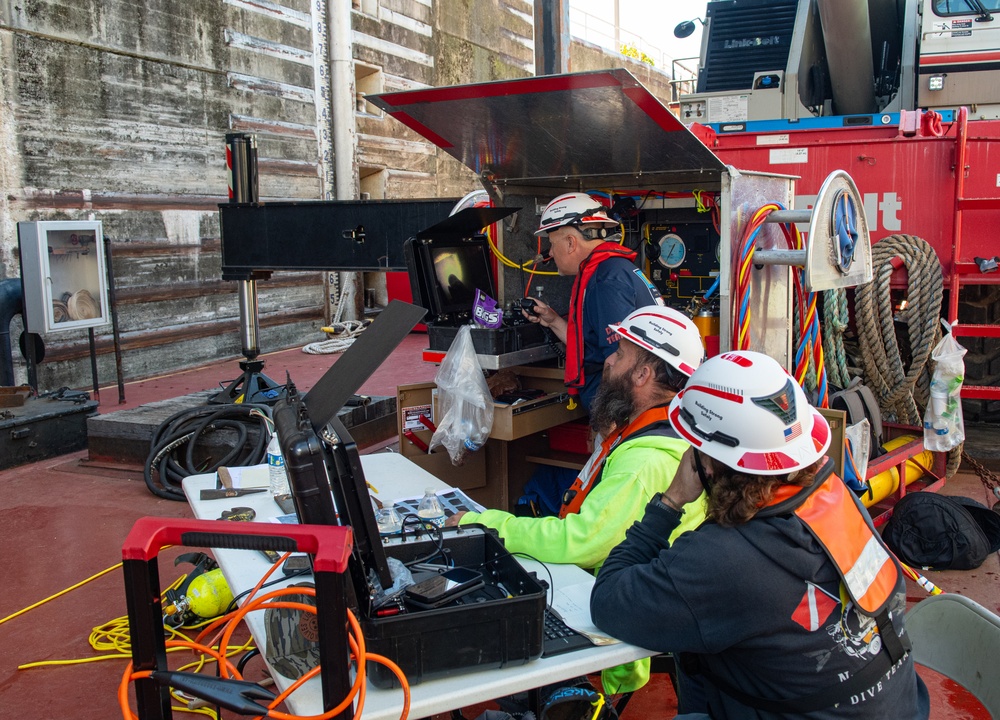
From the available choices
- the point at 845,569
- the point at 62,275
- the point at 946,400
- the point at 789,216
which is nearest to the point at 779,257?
the point at 789,216

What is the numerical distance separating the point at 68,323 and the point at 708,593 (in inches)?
Answer: 248

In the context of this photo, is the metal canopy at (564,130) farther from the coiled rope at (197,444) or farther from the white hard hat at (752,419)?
the coiled rope at (197,444)

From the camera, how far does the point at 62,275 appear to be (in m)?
7.03

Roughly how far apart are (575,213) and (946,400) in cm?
250

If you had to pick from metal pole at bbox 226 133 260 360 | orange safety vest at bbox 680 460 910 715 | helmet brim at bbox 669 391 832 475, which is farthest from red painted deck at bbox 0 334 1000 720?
helmet brim at bbox 669 391 832 475

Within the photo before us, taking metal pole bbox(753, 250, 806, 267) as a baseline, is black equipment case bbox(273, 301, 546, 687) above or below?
below

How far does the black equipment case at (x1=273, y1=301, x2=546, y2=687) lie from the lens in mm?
1799

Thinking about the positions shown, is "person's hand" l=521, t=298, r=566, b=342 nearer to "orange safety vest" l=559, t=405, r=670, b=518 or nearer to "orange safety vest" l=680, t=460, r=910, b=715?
"orange safety vest" l=559, t=405, r=670, b=518

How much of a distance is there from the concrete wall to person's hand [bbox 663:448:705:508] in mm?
7139

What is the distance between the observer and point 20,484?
5961mm

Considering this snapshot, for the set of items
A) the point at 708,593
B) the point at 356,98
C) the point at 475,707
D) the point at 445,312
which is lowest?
the point at 475,707

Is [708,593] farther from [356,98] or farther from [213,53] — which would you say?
[356,98]

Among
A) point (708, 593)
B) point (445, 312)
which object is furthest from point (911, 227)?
point (708, 593)

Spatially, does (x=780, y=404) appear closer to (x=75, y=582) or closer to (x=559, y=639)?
(x=559, y=639)
